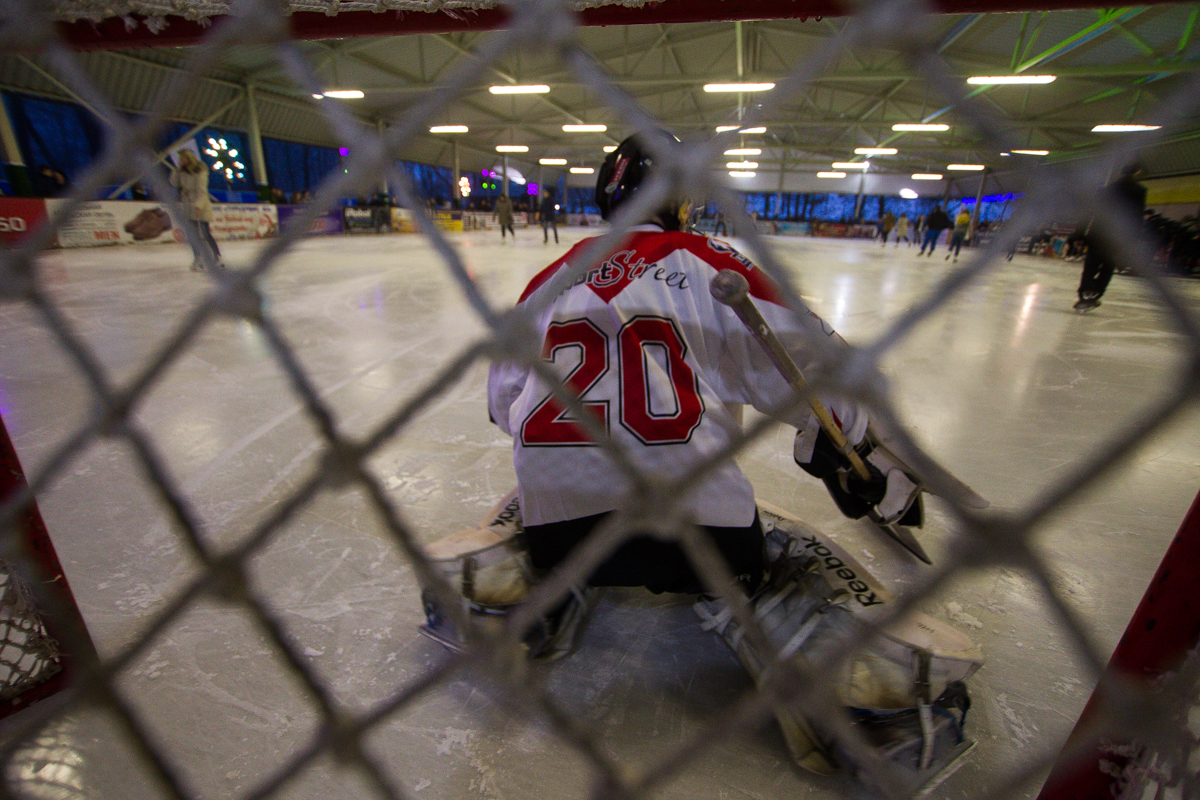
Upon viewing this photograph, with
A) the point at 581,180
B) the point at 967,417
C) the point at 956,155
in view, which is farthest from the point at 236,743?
the point at 581,180

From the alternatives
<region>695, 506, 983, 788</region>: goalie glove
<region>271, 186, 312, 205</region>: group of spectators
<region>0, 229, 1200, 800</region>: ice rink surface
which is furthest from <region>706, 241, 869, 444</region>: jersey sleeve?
<region>271, 186, 312, 205</region>: group of spectators

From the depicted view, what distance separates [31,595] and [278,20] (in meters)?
1.20

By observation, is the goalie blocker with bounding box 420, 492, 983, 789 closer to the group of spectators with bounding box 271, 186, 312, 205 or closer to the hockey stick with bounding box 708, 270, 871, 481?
the hockey stick with bounding box 708, 270, 871, 481

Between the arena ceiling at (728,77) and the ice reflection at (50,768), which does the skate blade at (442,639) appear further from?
the arena ceiling at (728,77)

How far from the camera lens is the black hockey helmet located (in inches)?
50.1

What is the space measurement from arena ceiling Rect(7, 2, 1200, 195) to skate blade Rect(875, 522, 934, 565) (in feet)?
16.7

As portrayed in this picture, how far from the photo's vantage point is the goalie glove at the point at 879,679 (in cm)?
A: 89

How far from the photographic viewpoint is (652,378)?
3.31 feet

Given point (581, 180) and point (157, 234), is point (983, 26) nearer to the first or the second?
point (157, 234)

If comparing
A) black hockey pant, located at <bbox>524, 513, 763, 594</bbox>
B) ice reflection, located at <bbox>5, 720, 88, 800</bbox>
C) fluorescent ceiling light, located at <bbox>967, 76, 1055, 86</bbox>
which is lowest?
ice reflection, located at <bbox>5, 720, 88, 800</bbox>

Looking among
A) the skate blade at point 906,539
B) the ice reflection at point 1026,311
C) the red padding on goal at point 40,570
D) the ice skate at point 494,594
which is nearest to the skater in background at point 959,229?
the ice reflection at point 1026,311

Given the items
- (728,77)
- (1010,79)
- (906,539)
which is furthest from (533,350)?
(728,77)

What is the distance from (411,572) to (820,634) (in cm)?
100

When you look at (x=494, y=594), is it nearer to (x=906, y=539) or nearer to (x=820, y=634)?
(x=820, y=634)
